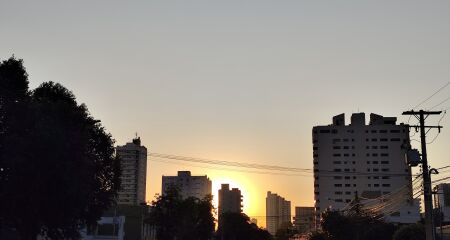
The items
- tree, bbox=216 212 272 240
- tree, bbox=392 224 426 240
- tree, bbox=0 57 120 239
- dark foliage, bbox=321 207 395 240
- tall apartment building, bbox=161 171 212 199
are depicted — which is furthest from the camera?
tall apartment building, bbox=161 171 212 199

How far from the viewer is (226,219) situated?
430 feet

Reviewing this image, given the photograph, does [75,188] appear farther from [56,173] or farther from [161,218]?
[161,218]

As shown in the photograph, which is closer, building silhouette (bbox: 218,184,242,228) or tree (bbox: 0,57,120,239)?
tree (bbox: 0,57,120,239)

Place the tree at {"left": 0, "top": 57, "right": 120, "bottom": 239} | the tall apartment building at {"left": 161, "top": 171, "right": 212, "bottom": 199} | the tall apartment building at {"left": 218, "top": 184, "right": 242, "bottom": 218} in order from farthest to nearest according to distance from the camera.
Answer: the tall apartment building at {"left": 218, "top": 184, "right": 242, "bottom": 218} → the tall apartment building at {"left": 161, "top": 171, "right": 212, "bottom": 199} → the tree at {"left": 0, "top": 57, "right": 120, "bottom": 239}

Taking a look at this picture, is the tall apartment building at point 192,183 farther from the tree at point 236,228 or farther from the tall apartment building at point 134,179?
the tree at point 236,228

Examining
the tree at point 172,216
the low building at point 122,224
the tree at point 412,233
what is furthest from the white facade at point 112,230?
the tree at point 412,233

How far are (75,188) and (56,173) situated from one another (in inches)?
54.8

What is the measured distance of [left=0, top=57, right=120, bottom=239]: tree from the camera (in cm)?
3381

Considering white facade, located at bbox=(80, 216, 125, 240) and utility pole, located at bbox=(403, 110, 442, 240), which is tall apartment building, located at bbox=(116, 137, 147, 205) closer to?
white facade, located at bbox=(80, 216, 125, 240)

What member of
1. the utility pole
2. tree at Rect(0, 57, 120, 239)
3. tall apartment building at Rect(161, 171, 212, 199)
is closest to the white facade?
tree at Rect(0, 57, 120, 239)

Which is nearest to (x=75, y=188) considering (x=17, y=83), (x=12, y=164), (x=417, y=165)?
(x=12, y=164)

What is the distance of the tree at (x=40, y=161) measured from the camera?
1331 inches

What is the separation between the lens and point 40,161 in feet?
112

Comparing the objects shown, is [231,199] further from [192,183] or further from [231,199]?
[192,183]
